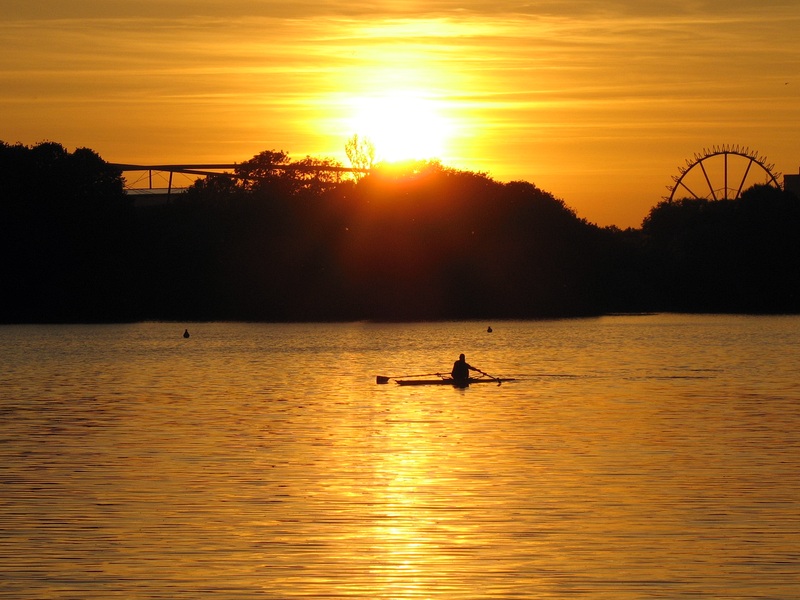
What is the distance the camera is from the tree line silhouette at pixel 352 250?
13238 cm

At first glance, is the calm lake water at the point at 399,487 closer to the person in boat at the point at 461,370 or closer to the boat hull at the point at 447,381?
the boat hull at the point at 447,381

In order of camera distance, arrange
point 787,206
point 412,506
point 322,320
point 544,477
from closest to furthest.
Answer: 1. point 412,506
2. point 544,477
3. point 322,320
4. point 787,206

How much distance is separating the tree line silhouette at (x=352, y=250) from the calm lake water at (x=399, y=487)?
71.7 metres

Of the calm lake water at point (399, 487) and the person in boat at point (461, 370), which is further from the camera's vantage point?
the person in boat at point (461, 370)

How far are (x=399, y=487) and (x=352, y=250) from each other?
121 metres

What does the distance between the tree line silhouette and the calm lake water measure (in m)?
71.7

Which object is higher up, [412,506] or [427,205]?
[427,205]

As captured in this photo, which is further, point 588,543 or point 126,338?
point 126,338

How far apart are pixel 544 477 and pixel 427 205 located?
125688 millimetres

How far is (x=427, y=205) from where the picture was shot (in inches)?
6058

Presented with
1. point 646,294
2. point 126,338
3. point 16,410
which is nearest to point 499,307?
point 646,294

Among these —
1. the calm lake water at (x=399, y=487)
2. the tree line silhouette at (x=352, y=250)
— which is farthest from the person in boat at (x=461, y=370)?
the tree line silhouette at (x=352, y=250)

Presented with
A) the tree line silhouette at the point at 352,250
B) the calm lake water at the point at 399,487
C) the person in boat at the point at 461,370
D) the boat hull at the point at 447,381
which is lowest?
the calm lake water at the point at 399,487

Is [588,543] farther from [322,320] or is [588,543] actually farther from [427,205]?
[427,205]
